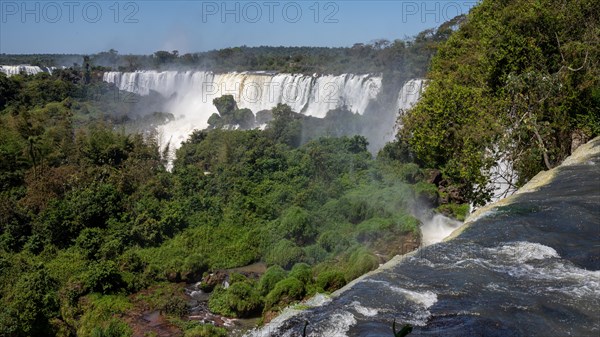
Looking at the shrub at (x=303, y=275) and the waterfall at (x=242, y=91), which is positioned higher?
the waterfall at (x=242, y=91)

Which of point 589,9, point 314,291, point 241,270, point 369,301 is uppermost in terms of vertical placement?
point 589,9

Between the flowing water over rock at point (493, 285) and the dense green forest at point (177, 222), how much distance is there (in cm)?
483

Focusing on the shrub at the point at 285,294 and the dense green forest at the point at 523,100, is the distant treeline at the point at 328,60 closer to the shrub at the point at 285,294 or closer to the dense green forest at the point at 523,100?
the dense green forest at the point at 523,100

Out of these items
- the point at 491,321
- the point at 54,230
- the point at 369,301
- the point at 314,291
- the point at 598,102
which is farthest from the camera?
the point at 54,230

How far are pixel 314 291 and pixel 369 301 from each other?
18.1ft

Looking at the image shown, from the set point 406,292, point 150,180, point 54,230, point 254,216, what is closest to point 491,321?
point 406,292

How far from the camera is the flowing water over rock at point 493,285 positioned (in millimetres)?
5875

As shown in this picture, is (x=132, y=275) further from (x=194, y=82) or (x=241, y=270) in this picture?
(x=194, y=82)

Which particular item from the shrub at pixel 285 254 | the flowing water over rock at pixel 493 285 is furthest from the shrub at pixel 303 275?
the flowing water over rock at pixel 493 285

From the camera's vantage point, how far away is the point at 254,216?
19.0 meters

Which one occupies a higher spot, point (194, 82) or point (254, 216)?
point (194, 82)

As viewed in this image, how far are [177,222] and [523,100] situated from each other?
11140mm

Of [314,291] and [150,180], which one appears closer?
[314,291]

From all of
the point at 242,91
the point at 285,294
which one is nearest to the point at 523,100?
the point at 285,294
